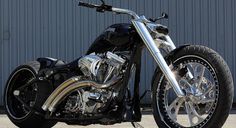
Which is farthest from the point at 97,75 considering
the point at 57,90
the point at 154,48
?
the point at 154,48

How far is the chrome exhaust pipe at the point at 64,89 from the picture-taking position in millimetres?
5822

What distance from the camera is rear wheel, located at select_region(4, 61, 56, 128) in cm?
659

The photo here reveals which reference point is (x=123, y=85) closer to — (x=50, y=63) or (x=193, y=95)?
(x=193, y=95)

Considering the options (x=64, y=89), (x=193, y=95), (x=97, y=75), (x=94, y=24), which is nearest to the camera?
(x=193, y=95)

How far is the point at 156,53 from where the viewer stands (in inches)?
212

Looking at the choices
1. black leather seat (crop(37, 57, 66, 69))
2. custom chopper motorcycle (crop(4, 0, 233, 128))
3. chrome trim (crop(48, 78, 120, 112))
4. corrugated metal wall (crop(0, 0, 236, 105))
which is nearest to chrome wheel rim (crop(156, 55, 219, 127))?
custom chopper motorcycle (crop(4, 0, 233, 128))

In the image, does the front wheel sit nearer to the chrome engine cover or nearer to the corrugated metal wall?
the chrome engine cover

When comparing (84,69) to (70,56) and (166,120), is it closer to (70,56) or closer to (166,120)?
(166,120)

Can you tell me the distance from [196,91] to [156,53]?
1.74ft

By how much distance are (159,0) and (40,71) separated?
20.2ft

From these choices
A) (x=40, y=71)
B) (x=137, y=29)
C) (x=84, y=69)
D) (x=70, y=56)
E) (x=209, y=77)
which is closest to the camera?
(x=209, y=77)

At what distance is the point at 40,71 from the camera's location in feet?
22.0

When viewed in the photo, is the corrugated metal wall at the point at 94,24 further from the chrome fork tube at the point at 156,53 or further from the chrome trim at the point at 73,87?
the chrome fork tube at the point at 156,53

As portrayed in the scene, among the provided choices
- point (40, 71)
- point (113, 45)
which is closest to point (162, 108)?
point (113, 45)
